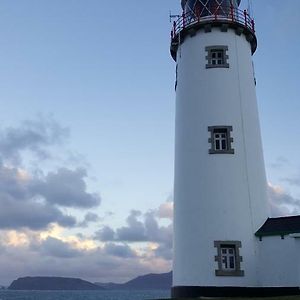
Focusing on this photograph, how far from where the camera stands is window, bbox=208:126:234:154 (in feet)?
72.2

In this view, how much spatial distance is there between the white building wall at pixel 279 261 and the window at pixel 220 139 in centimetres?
470

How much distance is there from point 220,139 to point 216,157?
1.09 m

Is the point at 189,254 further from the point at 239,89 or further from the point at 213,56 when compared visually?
the point at 213,56

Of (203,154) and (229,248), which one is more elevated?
(203,154)

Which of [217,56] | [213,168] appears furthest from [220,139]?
[217,56]

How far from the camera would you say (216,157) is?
21.9 metres

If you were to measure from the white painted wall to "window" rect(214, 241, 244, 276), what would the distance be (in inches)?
8.8

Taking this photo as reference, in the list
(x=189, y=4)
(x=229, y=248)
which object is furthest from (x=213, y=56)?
(x=229, y=248)

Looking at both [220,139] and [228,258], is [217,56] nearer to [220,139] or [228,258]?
[220,139]

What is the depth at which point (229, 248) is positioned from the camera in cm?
2081

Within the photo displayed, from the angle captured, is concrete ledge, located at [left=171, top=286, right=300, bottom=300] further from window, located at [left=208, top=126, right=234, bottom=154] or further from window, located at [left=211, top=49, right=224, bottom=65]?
window, located at [left=211, top=49, right=224, bottom=65]

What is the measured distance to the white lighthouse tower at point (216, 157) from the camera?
20683 millimetres

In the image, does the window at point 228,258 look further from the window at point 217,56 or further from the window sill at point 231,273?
the window at point 217,56

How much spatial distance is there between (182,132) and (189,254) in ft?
20.6
